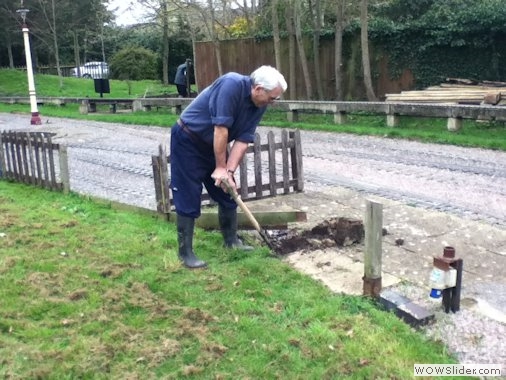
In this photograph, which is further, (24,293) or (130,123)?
(130,123)

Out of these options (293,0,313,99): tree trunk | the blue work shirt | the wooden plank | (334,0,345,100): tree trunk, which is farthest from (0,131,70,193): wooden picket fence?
(334,0,345,100): tree trunk

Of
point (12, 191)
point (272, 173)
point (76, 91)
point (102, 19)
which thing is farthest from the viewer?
point (102, 19)

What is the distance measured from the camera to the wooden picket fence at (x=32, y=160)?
8.20 m

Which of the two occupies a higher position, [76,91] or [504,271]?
[76,91]

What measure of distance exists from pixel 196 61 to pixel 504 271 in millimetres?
20840

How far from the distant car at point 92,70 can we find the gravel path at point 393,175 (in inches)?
1140

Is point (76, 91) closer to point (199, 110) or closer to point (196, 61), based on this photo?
point (196, 61)

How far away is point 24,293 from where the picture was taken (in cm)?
443

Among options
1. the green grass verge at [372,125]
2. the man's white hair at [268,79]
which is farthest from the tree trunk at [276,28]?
the man's white hair at [268,79]

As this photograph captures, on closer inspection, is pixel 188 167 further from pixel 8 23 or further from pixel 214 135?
pixel 8 23

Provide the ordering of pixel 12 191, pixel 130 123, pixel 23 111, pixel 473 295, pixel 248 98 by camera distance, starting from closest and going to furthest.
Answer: pixel 473 295 < pixel 248 98 < pixel 12 191 < pixel 130 123 < pixel 23 111

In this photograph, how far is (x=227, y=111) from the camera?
4.60m

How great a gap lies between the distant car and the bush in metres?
1.14

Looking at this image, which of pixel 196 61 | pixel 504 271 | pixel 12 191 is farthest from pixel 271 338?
pixel 196 61
